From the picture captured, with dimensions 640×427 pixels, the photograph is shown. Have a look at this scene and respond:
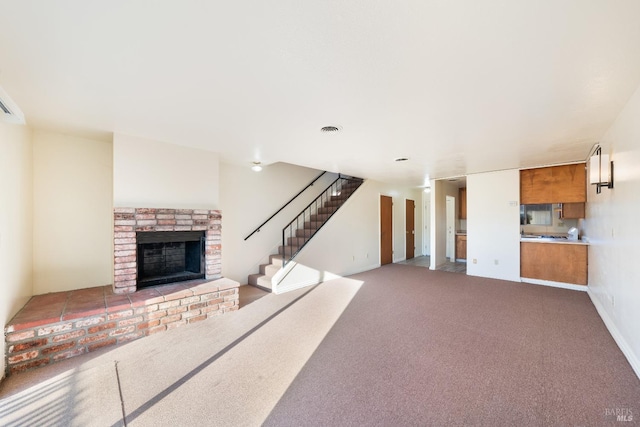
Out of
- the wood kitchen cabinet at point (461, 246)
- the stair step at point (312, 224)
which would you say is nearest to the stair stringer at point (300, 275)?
the stair step at point (312, 224)

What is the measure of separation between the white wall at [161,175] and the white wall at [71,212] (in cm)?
59

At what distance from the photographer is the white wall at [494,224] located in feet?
18.4

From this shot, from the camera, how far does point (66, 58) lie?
1.83m

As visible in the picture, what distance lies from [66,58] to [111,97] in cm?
59

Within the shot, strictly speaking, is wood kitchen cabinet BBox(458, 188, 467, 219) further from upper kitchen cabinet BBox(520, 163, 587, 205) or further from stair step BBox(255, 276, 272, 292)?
stair step BBox(255, 276, 272, 292)

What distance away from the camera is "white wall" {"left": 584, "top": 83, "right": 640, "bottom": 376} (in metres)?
2.36

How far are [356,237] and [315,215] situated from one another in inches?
45.8

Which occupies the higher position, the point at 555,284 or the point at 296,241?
the point at 296,241

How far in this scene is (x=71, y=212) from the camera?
355 cm

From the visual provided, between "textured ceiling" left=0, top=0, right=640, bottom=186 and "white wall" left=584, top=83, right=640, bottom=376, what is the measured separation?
0.29 metres

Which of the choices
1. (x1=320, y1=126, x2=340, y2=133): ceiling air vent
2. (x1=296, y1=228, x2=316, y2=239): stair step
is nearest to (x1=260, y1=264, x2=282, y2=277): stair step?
(x1=296, y1=228, x2=316, y2=239): stair step

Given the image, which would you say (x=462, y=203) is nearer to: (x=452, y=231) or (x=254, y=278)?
(x=452, y=231)

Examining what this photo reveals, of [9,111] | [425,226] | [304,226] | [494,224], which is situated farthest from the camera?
[425,226]

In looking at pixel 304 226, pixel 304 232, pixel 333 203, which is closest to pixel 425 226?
pixel 333 203
